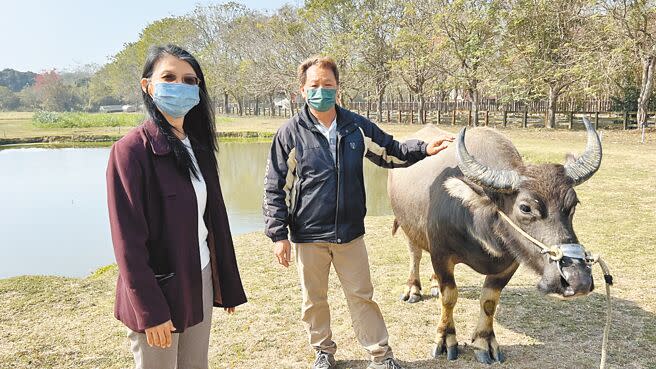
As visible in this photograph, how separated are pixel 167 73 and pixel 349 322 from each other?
2837 millimetres

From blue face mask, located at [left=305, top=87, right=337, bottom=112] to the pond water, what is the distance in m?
5.32

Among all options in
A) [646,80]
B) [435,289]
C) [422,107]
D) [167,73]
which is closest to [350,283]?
[167,73]

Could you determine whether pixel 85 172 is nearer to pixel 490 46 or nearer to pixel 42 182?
pixel 42 182

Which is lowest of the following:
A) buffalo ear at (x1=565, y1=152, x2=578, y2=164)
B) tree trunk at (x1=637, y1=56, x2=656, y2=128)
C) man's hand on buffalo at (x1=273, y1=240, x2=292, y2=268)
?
man's hand on buffalo at (x1=273, y1=240, x2=292, y2=268)

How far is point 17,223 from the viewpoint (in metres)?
9.92

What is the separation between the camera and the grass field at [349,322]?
3541 mm

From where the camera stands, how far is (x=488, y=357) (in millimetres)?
3457

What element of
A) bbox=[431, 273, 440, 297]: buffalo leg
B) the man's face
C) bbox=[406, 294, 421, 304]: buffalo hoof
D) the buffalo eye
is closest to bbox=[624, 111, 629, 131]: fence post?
bbox=[431, 273, 440, 297]: buffalo leg

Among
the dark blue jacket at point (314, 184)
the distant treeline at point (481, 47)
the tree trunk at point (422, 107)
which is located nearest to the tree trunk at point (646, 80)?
the distant treeline at point (481, 47)

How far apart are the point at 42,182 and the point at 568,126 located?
976 inches

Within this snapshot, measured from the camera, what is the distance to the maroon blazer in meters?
1.82

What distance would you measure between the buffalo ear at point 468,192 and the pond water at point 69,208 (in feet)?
17.3

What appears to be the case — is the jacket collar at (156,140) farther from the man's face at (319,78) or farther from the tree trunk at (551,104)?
the tree trunk at (551,104)

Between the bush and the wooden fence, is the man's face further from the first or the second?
the bush
